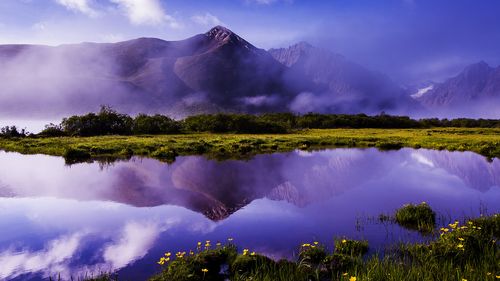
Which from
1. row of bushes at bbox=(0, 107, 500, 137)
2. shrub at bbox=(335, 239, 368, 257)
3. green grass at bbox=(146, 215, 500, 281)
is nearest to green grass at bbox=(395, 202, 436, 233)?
green grass at bbox=(146, 215, 500, 281)

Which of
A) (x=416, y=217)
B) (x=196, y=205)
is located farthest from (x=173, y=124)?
(x=416, y=217)

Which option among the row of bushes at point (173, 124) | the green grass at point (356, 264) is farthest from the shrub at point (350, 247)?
the row of bushes at point (173, 124)

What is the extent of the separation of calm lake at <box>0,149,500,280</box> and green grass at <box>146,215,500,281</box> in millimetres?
1439

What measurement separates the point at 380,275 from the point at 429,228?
7.82 m

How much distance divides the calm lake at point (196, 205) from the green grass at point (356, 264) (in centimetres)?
144

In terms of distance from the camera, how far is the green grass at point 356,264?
10055mm

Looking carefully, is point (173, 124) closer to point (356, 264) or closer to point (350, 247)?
point (350, 247)

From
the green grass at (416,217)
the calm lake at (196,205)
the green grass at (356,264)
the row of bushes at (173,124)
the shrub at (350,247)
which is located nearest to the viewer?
the green grass at (356,264)

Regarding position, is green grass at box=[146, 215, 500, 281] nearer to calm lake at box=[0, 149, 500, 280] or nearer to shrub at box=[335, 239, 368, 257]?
shrub at box=[335, 239, 368, 257]

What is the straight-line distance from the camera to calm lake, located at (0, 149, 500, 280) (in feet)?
47.1

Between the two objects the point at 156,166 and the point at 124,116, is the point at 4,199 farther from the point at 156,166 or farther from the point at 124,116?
the point at 124,116

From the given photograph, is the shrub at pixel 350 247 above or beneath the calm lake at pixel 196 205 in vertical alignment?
above

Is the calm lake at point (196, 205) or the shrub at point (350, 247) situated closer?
the shrub at point (350, 247)

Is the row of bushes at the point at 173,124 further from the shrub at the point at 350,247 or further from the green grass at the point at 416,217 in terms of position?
the shrub at the point at 350,247
